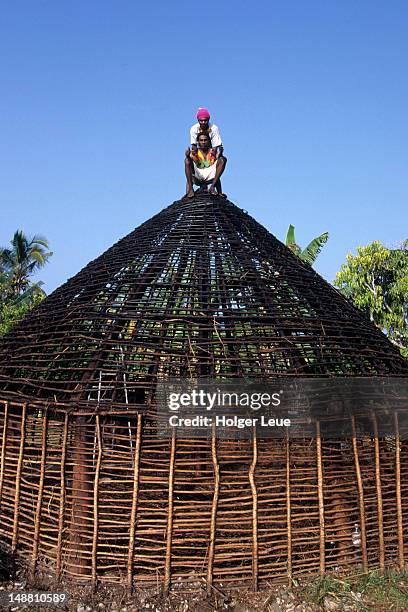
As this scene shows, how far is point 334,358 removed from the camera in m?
6.31

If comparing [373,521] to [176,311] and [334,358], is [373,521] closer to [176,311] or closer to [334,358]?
[334,358]

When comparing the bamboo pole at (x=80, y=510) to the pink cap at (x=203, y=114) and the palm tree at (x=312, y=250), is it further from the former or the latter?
the palm tree at (x=312, y=250)

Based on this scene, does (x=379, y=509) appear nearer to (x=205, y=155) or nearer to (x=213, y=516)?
(x=213, y=516)

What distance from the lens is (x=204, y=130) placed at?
8461 mm

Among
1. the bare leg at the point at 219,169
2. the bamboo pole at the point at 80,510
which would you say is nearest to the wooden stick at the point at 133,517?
the bamboo pole at the point at 80,510

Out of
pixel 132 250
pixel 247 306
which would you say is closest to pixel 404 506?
pixel 247 306

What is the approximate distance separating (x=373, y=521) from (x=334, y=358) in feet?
5.96

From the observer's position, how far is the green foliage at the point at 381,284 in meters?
16.0

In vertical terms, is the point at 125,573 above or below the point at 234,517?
below

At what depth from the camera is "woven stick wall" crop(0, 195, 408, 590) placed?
18.0 feet

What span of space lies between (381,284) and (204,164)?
9658mm

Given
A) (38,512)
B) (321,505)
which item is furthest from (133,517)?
(321,505)

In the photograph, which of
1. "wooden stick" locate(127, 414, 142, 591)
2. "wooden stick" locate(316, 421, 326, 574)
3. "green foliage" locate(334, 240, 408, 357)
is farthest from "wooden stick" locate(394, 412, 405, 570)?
"green foliage" locate(334, 240, 408, 357)

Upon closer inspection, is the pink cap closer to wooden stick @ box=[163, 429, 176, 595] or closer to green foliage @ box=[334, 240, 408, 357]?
wooden stick @ box=[163, 429, 176, 595]
